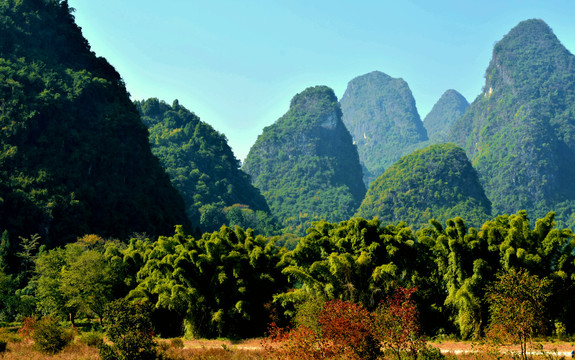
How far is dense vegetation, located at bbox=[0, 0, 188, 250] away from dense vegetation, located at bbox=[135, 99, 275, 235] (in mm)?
18686

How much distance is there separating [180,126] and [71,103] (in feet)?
165

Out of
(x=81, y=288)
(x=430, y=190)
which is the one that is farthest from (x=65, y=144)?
(x=430, y=190)

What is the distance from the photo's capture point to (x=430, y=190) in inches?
4080

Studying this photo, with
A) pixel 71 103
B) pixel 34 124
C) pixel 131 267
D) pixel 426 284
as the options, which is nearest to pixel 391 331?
pixel 426 284

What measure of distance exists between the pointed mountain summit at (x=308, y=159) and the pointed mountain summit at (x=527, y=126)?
36.6 metres

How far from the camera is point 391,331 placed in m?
13.0

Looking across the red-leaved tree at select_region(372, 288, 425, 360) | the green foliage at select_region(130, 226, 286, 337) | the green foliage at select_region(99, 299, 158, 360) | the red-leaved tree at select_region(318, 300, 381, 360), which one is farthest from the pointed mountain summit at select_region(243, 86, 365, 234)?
the red-leaved tree at select_region(318, 300, 381, 360)

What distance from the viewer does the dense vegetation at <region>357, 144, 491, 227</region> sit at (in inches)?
3974

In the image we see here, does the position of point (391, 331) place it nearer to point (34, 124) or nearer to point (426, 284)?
point (426, 284)

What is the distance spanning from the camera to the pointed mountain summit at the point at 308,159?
133 m

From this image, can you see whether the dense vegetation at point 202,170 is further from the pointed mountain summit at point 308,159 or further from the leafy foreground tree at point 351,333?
the leafy foreground tree at point 351,333

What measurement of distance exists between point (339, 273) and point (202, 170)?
82681 mm

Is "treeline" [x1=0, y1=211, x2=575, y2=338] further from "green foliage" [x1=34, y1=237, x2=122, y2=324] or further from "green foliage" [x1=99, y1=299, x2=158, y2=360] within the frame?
"green foliage" [x1=99, y1=299, x2=158, y2=360]

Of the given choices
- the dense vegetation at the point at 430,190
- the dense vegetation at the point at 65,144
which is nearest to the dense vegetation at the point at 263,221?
the dense vegetation at the point at 65,144
